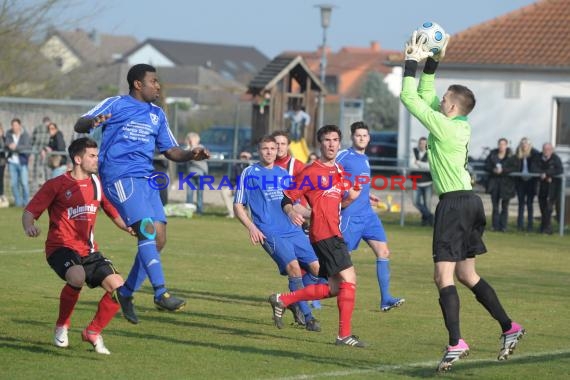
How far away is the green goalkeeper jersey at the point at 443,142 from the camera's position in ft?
26.1

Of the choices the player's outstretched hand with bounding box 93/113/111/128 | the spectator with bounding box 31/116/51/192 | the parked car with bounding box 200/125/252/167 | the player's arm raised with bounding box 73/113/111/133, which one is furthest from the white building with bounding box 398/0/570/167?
the player's outstretched hand with bounding box 93/113/111/128

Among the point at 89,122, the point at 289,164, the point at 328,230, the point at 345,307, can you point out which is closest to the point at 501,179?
the point at 289,164

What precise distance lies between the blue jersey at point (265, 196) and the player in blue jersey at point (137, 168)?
806 mm

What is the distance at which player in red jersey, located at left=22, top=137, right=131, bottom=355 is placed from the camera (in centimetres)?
828

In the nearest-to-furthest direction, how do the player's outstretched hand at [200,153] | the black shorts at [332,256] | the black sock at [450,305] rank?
the black sock at [450,305] < the black shorts at [332,256] < the player's outstretched hand at [200,153]

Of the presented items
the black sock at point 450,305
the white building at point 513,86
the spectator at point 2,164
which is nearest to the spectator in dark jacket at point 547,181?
the spectator at point 2,164

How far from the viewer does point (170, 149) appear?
1014 centimetres

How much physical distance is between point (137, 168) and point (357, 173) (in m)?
2.48

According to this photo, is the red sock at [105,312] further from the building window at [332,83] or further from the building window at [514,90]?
the building window at [332,83]

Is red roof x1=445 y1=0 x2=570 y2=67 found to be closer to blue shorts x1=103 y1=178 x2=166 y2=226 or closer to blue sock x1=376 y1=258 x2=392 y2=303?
blue sock x1=376 y1=258 x2=392 y2=303

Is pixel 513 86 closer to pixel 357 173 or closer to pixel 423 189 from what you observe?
pixel 423 189

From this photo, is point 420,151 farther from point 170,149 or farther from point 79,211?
point 79,211

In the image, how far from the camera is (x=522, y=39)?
36.3 metres

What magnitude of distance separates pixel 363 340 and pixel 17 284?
15.3ft
